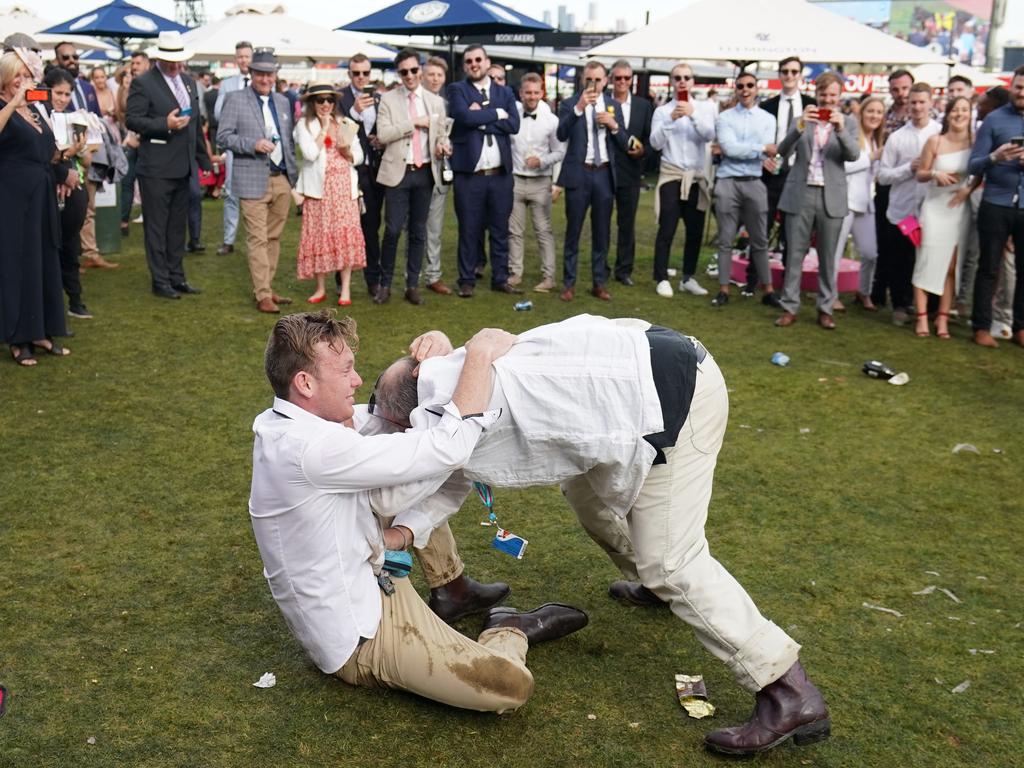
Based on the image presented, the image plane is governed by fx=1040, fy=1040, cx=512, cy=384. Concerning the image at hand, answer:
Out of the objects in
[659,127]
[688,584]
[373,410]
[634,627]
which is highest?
[659,127]

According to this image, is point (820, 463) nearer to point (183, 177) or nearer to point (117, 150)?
point (183, 177)

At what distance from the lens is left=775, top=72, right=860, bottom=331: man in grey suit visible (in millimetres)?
8508

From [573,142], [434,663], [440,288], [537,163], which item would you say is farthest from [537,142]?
[434,663]

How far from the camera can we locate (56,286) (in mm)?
7293

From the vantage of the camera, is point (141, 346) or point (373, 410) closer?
point (373, 410)

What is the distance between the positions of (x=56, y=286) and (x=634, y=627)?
513 centimetres

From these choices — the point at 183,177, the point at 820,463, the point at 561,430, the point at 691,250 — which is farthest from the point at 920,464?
Answer: the point at 183,177

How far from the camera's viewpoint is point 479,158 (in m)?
9.45

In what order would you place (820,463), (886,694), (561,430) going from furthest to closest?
(820,463) → (886,694) → (561,430)

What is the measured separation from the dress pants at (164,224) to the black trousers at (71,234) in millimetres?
937

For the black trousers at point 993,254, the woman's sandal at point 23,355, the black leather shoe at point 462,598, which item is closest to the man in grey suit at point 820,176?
the black trousers at point 993,254

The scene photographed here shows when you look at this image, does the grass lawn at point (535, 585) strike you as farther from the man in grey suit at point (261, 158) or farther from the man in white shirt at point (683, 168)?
the man in white shirt at point (683, 168)

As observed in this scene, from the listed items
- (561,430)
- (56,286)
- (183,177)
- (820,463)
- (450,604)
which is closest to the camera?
(561,430)

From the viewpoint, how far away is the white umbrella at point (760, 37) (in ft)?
35.6
